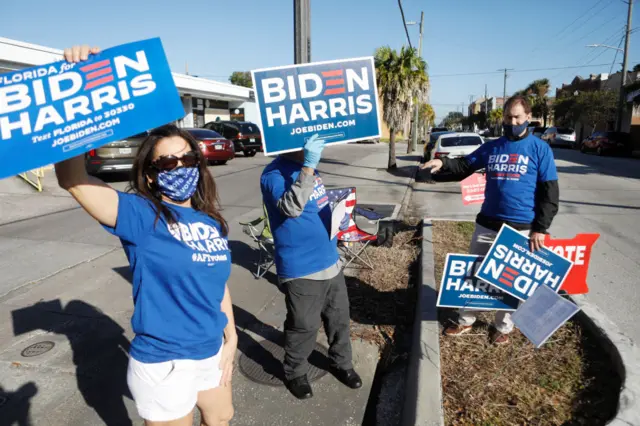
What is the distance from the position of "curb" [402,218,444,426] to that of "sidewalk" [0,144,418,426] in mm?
359

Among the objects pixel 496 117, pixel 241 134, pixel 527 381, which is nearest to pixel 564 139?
pixel 241 134

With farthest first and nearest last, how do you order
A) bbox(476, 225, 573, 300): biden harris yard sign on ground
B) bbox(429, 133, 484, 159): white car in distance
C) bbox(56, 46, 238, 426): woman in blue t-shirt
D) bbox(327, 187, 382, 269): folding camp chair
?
bbox(429, 133, 484, 159): white car in distance < bbox(327, 187, 382, 269): folding camp chair < bbox(476, 225, 573, 300): biden harris yard sign on ground < bbox(56, 46, 238, 426): woman in blue t-shirt

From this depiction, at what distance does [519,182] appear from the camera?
10.8ft

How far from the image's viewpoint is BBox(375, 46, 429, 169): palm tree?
16.8 m

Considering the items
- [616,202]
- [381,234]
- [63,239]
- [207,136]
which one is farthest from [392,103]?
[63,239]

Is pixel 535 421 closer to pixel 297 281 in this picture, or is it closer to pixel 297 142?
pixel 297 281

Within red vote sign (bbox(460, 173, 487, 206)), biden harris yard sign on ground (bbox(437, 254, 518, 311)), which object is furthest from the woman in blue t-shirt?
red vote sign (bbox(460, 173, 487, 206))

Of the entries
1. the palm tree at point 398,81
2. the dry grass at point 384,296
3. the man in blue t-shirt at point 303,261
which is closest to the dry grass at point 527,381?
the dry grass at point 384,296

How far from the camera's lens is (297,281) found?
9.61 ft

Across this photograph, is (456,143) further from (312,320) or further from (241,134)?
(312,320)

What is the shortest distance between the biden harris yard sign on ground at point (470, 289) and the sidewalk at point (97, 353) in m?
0.89

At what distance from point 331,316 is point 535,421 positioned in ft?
4.69

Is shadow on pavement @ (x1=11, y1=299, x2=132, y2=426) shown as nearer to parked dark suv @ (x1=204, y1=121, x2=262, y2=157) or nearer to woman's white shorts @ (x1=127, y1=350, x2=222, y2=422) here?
woman's white shorts @ (x1=127, y1=350, x2=222, y2=422)

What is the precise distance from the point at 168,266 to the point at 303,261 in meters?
1.27
